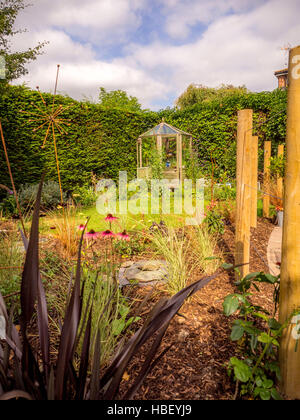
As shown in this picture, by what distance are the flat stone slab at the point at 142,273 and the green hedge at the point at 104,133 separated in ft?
17.7

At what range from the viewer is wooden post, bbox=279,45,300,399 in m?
1.12

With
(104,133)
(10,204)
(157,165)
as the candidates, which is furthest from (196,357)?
(104,133)

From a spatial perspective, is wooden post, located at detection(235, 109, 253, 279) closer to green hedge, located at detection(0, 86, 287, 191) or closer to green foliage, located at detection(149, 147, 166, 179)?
green hedge, located at detection(0, 86, 287, 191)

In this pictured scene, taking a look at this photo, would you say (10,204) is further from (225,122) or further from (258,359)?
(225,122)

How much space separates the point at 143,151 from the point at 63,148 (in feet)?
9.99

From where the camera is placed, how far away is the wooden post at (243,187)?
225 cm

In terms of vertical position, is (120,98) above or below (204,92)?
below

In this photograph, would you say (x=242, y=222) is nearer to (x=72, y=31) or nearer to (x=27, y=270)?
(x=27, y=270)

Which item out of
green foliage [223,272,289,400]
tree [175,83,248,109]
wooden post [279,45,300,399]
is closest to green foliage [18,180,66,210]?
green foliage [223,272,289,400]

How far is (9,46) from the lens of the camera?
6254 mm

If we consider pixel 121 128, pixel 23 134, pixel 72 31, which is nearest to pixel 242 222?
pixel 72 31

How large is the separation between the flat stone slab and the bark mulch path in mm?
437

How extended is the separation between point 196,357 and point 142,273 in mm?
1190

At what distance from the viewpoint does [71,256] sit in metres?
3.19
